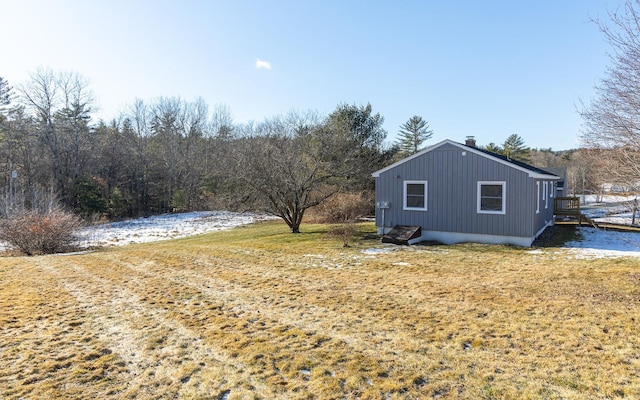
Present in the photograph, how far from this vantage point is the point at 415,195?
13.4m

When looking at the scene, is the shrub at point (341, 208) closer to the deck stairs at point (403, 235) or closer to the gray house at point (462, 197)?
the gray house at point (462, 197)

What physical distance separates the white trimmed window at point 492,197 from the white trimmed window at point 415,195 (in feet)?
6.23

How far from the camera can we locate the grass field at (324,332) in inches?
132

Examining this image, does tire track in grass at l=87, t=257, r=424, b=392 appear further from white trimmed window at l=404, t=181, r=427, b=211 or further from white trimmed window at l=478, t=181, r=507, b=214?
white trimmed window at l=478, t=181, r=507, b=214

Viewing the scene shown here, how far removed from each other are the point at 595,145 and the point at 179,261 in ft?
33.4

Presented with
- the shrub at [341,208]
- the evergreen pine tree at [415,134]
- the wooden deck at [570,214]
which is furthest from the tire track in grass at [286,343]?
the evergreen pine tree at [415,134]

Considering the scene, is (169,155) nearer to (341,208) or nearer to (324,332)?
(341,208)

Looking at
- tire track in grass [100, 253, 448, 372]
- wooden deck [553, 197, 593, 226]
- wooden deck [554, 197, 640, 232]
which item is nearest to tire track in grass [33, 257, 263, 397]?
tire track in grass [100, 253, 448, 372]

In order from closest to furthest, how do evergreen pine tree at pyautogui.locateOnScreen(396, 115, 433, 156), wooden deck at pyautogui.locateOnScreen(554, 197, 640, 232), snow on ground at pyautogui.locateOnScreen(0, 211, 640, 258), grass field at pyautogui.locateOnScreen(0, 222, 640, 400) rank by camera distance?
grass field at pyautogui.locateOnScreen(0, 222, 640, 400)
snow on ground at pyautogui.locateOnScreen(0, 211, 640, 258)
wooden deck at pyautogui.locateOnScreen(554, 197, 640, 232)
evergreen pine tree at pyautogui.locateOnScreen(396, 115, 433, 156)

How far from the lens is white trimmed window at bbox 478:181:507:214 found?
11.9 metres

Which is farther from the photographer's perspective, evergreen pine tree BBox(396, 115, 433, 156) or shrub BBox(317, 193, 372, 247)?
evergreen pine tree BBox(396, 115, 433, 156)

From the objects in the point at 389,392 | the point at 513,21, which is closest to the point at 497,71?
the point at 513,21

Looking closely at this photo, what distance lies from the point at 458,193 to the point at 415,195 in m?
1.56

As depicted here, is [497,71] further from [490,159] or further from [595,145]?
[595,145]
